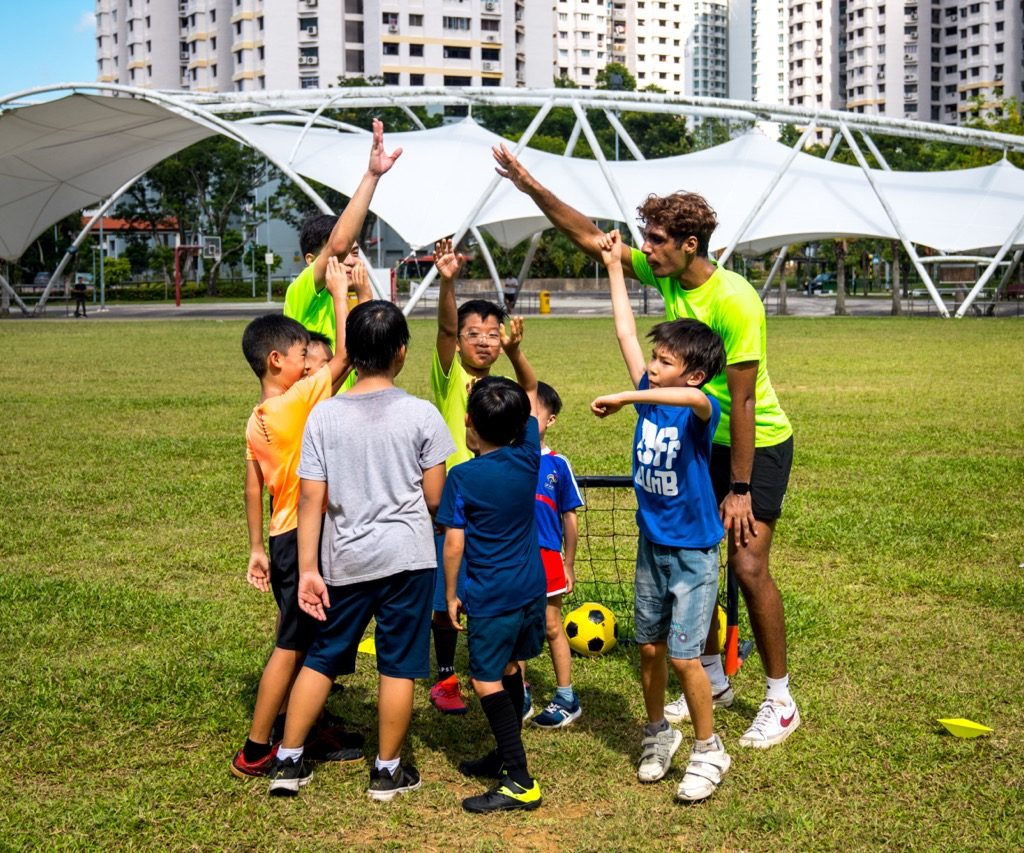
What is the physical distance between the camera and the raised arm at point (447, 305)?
456 centimetres

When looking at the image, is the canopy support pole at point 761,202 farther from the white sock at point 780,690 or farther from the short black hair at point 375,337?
the short black hair at point 375,337

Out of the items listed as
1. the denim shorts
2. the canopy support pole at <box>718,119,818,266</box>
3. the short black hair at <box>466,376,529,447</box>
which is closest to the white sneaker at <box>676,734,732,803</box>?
the denim shorts

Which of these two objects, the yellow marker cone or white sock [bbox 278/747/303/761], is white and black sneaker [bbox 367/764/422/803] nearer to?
white sock [bbox 278/747/303/761]

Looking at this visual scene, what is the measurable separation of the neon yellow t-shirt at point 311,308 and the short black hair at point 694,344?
5.04 feet

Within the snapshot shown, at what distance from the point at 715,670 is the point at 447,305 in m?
1.78

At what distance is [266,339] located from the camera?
4.37m

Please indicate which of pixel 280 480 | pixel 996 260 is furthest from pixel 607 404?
pixel 996 260

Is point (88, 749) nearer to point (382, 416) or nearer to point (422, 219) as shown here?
point (382, 416)

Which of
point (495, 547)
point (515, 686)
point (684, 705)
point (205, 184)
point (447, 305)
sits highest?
point (205, 184)

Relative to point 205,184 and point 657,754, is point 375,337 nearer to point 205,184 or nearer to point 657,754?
point 657,754

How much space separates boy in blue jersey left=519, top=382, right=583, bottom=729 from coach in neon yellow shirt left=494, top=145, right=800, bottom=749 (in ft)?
2.04

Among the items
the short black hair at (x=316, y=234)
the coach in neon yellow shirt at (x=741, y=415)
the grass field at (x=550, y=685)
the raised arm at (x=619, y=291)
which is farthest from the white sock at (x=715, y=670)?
the short black hair at (x=316, y=234)

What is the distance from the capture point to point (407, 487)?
395cm

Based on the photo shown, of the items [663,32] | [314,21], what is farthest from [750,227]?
[663,32]
